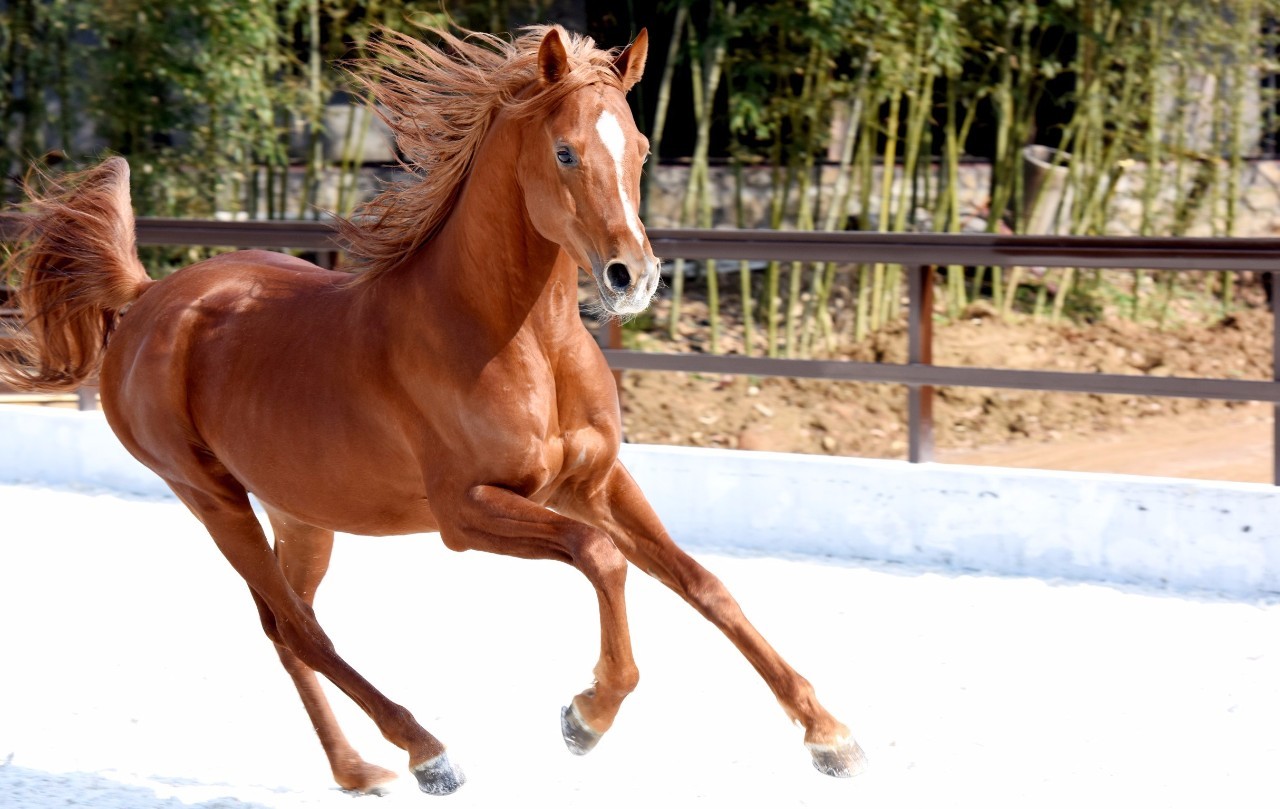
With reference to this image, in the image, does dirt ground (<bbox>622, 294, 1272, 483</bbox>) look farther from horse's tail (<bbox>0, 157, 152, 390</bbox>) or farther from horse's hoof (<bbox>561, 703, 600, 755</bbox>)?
horse's hoof (<bbox>561, 703, 600, 755</bbox>)

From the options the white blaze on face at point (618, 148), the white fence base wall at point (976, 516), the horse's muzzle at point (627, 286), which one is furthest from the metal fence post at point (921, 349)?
the horse's muzzle at point (627, 286)

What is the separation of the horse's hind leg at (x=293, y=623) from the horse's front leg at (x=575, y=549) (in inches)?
14.6

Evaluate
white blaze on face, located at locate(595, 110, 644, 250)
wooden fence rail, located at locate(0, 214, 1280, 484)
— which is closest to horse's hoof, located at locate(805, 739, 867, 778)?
white blaze on face, located at locate(595, 110, 644, 250)

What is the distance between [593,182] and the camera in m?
2.86

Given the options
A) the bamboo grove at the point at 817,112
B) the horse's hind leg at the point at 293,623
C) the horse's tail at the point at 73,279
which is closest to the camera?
the horse's hind leg at the point at 293,623

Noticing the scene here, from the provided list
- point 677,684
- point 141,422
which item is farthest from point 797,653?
point 141,422

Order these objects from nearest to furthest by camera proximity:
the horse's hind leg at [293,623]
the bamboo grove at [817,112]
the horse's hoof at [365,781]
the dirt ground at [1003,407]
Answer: the horse's hind leg at [293,623], the horse's hoof at [365,781], the dirt ground at [1003,407], the bamboo grove at [817,112]

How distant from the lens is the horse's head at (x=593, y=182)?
2.77 meters

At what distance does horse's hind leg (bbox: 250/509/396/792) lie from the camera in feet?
11.5

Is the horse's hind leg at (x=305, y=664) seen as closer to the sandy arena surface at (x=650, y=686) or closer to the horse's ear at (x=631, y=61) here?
the sandy arena surface at (x=650, y=686)

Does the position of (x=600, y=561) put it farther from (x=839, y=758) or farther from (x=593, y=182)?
(x=593, y=182)

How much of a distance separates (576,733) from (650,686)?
99 centimetres

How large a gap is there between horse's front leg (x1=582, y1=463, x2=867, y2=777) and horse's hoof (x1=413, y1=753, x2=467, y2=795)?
0.60 m

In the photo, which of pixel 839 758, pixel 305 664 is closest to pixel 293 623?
pixel 305 664
